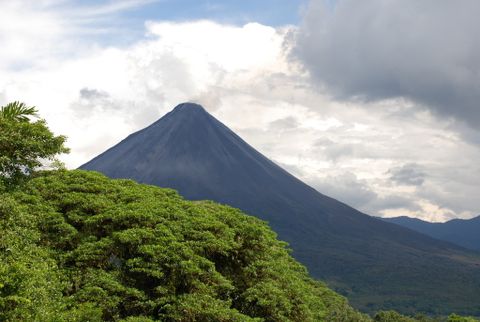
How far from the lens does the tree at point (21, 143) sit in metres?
25.0

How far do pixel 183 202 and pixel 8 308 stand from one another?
1486 centimetres

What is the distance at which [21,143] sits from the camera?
25000 mm

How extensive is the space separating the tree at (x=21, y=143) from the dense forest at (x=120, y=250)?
0.05 meters

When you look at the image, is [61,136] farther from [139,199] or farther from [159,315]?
[159,315]

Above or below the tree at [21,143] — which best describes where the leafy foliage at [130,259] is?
below

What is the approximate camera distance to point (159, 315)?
75.7 feet

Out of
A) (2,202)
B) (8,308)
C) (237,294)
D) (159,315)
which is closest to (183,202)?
(237,294)

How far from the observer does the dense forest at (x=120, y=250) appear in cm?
2203

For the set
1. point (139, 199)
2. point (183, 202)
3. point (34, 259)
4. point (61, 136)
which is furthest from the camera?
point (183, 202)

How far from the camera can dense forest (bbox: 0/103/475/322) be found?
72.3 feet

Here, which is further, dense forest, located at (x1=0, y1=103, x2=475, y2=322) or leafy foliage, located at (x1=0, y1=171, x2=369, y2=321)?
dense forest, located at (x1=0, y1=103, x2=475, y2=322)

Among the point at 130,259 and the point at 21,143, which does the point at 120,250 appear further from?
the point at 21,143

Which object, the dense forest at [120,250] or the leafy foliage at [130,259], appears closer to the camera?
the leafy foliage at [130,259]

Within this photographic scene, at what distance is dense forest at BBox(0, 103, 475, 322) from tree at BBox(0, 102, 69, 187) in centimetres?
5
